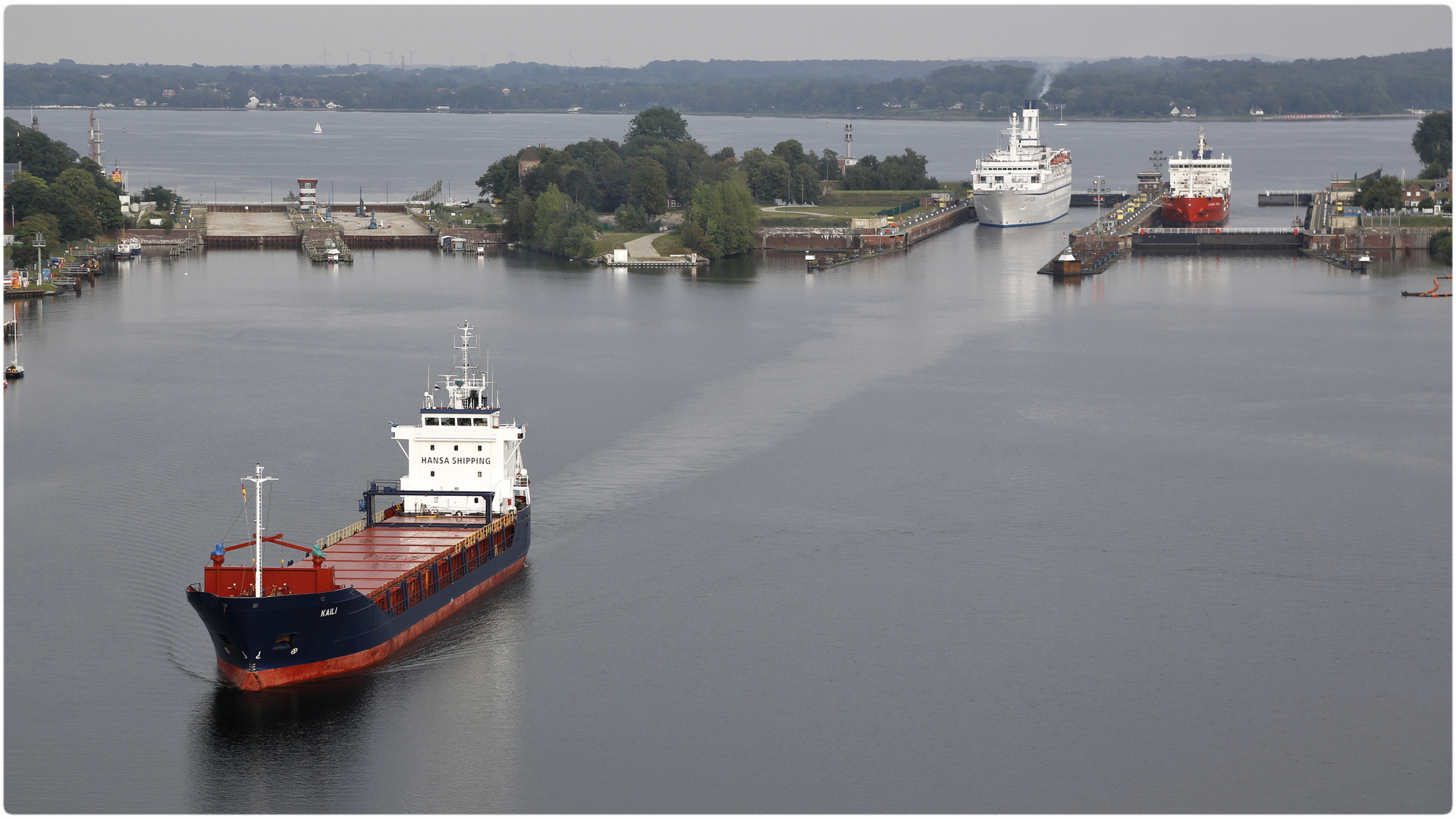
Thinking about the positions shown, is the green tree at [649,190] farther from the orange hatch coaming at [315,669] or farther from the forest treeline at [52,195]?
the orange hatch coaming at [315,669]

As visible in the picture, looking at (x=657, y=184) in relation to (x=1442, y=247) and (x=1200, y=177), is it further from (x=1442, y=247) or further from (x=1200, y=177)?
(x=1442, y=247)

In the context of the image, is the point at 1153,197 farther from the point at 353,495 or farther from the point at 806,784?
the point at 806,784

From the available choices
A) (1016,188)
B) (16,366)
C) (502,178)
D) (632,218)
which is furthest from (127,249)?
(1016,188)

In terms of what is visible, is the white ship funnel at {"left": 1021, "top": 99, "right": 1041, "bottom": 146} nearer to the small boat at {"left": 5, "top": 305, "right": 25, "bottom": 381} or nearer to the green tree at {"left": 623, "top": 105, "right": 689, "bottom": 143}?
the green tree at {"left": 623, "top": 105, "right": 689, "bottom": 143}

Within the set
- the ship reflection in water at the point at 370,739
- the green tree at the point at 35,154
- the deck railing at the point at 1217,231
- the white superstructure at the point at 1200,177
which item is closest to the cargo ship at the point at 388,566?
the ship reflection in water at the point at 370,739

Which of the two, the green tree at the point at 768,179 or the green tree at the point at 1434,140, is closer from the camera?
the green tree at the point at 768,179
